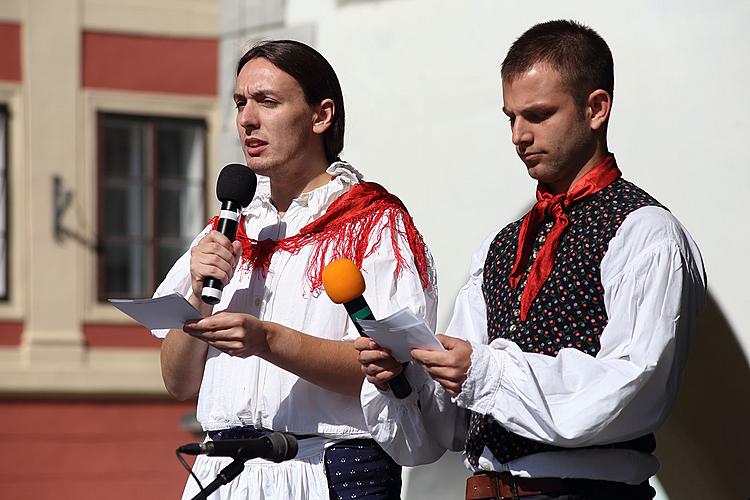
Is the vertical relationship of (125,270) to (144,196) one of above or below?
below

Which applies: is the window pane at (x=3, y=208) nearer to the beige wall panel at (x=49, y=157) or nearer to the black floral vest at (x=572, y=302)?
the beige wall panel at (x=49, y=157)

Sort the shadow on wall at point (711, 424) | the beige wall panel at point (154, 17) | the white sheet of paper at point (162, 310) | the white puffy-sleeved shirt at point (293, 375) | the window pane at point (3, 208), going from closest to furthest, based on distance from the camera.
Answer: the white sheet of paper at point (162, 310) < the white puffy-sleeved shirt at point (293, 375) < the shadow on wall at point (711, 424) < the window pane at point (3, 208) < the beige wall panel at point (154, 17)

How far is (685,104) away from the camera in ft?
12.3

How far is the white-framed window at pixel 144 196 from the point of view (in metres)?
13.1

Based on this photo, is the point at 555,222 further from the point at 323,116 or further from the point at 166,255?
the point at 166,255

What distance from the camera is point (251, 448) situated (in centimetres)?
274

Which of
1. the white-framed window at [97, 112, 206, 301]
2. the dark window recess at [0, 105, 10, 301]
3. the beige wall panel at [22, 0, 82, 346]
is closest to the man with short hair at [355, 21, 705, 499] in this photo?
the beige wall panel at [22, 0, 82, 346]

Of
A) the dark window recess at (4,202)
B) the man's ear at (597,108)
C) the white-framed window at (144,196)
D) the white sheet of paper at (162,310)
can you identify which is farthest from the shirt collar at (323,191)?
the white-framed window at (144,196)

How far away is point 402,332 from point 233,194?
72 centimetres

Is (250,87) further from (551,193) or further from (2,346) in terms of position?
(2,346)

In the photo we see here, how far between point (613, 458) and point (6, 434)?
10128 millimetres

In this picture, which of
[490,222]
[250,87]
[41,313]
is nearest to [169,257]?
Result: [41,313]

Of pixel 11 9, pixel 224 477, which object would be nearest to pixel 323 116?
pixel 224 477

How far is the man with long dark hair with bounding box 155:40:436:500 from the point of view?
10.0ft
